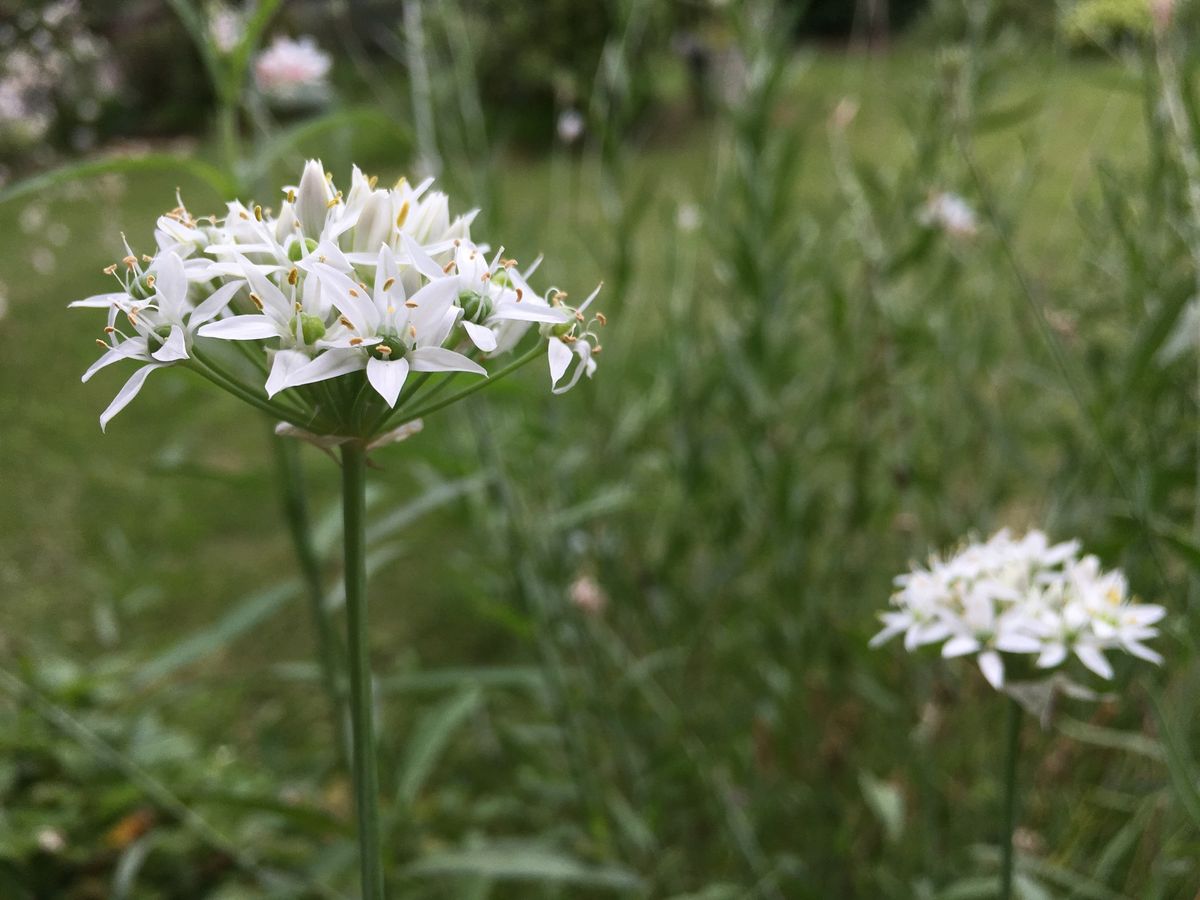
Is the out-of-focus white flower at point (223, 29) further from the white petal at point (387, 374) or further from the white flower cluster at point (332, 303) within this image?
the white petal at point (387, 374)

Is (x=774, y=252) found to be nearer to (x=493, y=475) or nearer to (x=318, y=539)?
(x=493, y=475)

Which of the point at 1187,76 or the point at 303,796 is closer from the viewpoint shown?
the point at 1187,76

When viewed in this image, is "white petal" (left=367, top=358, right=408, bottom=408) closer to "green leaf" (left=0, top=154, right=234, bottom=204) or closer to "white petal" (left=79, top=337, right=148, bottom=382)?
"white petal" (left=79, top=337, right=148, bottom=382)

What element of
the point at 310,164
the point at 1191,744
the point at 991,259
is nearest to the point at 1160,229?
the point at 991,259

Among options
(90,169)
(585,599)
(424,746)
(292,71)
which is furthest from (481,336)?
(292,71)

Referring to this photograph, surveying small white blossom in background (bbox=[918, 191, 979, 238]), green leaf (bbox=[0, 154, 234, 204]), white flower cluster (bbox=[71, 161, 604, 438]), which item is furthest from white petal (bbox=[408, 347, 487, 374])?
small white blossom in background (bbox=[918, 191, 979, 238])

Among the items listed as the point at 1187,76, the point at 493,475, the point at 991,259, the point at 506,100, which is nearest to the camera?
the point at 1187,76

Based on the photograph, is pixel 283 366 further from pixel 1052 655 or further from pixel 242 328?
pixel 1052 655
